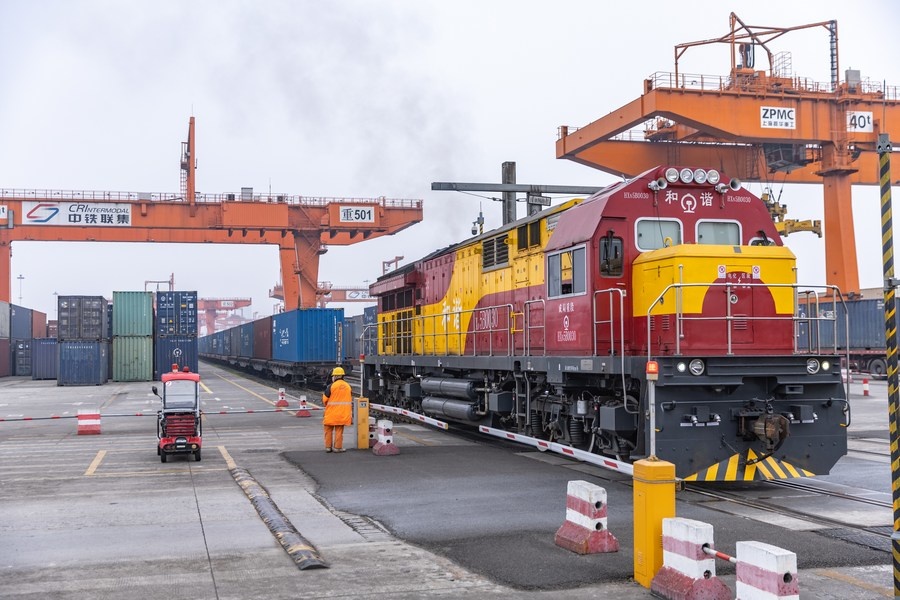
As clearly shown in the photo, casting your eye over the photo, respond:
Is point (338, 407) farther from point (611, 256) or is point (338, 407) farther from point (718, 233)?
point (718, 233)

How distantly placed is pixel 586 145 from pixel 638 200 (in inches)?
1064

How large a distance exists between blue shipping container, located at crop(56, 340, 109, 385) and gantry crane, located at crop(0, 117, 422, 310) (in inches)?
307

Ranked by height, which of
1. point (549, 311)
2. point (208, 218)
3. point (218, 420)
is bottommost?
point (218, 420)

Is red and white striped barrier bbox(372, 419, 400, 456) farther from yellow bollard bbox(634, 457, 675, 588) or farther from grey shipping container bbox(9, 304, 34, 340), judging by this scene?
grey shipping container bbox(9, 304, 34, 340)

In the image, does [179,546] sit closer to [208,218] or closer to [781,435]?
[781,435]

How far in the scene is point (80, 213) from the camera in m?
46.0

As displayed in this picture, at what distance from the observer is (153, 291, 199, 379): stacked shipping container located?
43406 millimetres

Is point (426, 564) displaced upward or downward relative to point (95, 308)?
downward

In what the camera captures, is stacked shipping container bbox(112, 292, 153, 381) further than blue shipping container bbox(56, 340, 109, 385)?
Yes

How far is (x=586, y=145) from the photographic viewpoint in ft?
124

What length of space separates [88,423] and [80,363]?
80.5 feet

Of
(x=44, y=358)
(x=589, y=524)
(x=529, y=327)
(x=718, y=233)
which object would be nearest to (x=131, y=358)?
(x=44, y=358)

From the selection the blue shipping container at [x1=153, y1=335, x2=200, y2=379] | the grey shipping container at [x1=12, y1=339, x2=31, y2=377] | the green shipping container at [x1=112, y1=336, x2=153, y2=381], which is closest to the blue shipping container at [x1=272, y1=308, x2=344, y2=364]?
the blue shipping container at [x1=153, y1=335, x2=200, y2=379]

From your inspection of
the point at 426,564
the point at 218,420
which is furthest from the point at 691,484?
the point at 218,420
